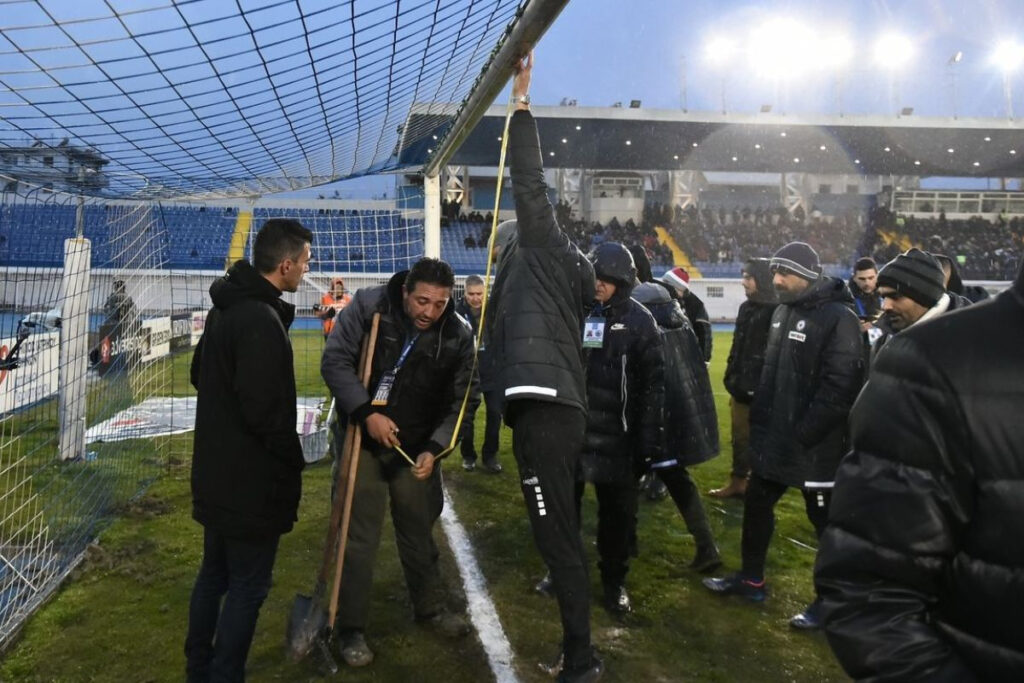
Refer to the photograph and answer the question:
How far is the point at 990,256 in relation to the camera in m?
32.7

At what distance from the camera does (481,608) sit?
373 centimetres

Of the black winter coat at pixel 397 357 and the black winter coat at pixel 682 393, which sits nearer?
the black winter coat at pixel 397 357

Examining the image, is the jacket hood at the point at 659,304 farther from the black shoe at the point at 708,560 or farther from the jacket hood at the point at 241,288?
the jacket hood at the point at 241,288

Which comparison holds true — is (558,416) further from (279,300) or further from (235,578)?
(235,578)

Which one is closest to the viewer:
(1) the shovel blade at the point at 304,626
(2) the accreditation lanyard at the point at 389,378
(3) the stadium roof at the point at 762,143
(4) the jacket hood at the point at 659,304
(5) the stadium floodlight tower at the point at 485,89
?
(5) the stadium floodlight tower at the point at 485,89

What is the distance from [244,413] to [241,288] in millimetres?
453

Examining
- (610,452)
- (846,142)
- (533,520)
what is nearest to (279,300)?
(533,520)

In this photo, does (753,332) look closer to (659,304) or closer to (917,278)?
(659,304)

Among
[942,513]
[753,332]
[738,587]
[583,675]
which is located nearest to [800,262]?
[753,332]

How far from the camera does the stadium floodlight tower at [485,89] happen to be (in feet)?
8.48

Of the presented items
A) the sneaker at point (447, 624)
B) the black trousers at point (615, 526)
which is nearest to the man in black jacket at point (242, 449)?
the sneaker at point (447, 624)

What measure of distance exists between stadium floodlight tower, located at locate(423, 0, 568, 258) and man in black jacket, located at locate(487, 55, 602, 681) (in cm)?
13

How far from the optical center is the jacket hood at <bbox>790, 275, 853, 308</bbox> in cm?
367

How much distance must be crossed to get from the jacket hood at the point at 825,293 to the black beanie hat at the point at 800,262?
6 cm
